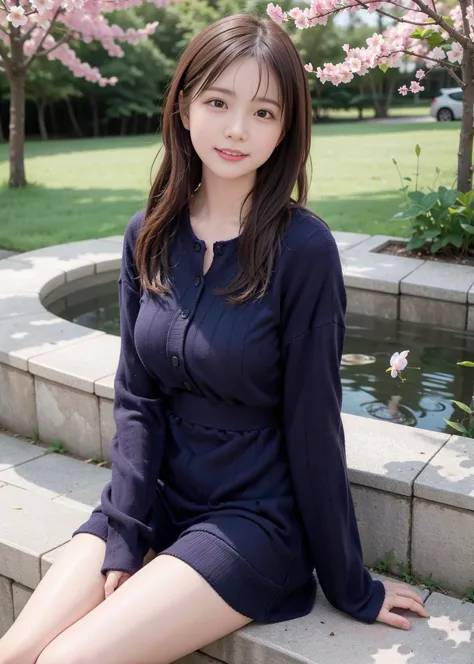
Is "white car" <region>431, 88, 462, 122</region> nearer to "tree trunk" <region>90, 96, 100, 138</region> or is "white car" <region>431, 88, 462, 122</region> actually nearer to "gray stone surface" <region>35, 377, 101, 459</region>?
"tree trunk" <region>90, 96, 100, 138</region>

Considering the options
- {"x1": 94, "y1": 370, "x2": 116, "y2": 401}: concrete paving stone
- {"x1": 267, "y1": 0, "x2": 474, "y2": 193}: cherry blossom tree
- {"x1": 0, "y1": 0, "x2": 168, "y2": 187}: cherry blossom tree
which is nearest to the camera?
{"x1": 94, "y1": 370, "x2": 116, "y2": 401}: concrete paving stone

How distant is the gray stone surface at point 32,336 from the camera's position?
342cm

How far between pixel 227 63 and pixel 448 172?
31.7 feet

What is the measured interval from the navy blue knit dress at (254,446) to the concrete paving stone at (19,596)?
1.81 ft

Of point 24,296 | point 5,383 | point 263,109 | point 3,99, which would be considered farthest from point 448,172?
point 3,99

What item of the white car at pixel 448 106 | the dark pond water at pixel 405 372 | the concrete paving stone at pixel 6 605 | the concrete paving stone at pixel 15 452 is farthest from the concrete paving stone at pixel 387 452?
the white car at pixel 448 106

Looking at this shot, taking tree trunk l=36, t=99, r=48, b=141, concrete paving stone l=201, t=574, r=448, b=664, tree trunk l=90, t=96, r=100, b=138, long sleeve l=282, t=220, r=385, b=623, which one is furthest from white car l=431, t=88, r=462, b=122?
concrete paving stone l=201, t=574, r=448, b=664

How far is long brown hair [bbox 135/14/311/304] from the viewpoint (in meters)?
2.00

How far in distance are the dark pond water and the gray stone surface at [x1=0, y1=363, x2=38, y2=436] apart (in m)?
1.11

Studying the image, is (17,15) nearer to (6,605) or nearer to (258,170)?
(258,170)

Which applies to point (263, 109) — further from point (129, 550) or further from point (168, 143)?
point (129, 550)

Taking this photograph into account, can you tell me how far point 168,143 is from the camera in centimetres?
232

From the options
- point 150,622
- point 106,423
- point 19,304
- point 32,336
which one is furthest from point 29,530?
point 19,304

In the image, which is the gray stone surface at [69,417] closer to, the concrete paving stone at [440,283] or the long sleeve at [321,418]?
the long sleeve at [321,418]
